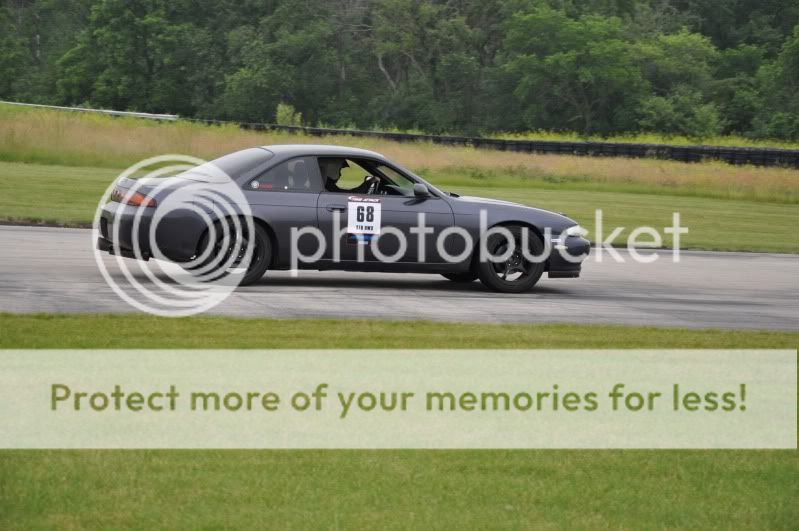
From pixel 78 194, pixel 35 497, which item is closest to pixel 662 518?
pixel 35 497

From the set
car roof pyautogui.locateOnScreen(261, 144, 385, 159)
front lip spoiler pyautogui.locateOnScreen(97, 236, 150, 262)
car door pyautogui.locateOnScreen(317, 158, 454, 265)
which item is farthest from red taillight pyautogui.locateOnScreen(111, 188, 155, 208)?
car door pyautogui.locateOnScreen(317, 158, 454, 265)

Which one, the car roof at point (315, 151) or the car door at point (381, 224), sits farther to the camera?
Result: the car roof at point (315, 151)

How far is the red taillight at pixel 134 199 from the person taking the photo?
11492mm

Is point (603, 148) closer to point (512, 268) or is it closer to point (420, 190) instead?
point (512, 268)

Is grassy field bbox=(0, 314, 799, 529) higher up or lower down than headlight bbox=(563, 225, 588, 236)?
lower down

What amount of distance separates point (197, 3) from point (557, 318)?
63.8m

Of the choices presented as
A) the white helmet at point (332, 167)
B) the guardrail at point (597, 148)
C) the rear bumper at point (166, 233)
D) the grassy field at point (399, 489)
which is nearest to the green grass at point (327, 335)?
the rear bumper at point (166, 233)

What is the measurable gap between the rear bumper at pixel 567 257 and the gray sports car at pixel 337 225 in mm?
10

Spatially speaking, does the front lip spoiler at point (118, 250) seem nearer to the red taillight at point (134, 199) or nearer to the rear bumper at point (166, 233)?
the rear bumper at point (166, 233)

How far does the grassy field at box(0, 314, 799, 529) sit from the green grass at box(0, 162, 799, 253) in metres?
12.6

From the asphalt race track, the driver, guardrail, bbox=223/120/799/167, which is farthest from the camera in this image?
guardrail, bbox=223/120/799/167

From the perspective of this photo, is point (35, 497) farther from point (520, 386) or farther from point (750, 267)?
point (750, 267)

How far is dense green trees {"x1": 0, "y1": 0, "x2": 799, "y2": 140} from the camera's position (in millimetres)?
65312

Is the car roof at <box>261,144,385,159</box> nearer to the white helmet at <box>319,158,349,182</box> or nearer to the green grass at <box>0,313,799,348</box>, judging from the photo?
the white helmet at <box>319,158,349,182</box>
